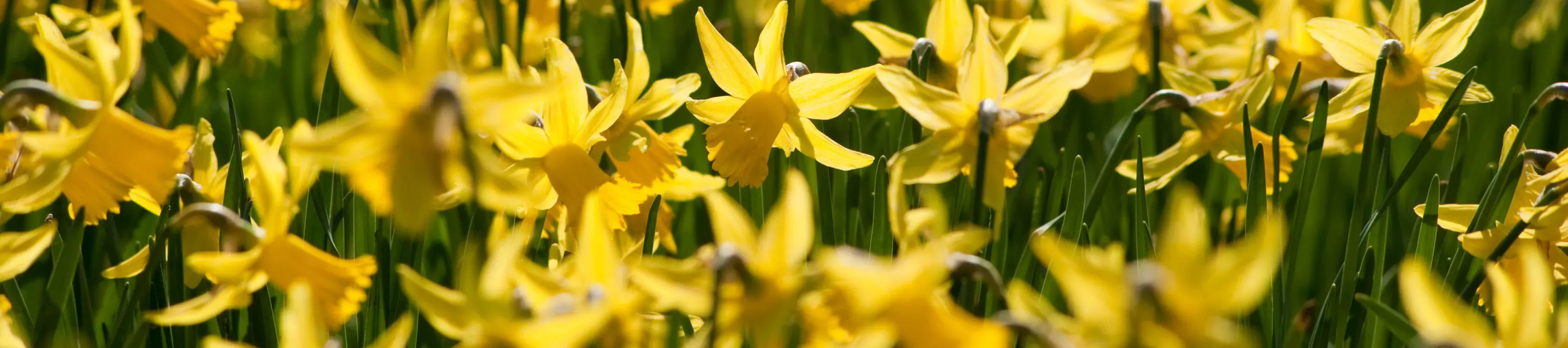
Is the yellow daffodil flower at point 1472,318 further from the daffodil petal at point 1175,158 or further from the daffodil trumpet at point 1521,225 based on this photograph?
the daffodil petal at point 1175,158

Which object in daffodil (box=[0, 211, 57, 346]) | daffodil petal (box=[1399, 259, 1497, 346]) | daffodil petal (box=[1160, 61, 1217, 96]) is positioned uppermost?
daffodil petal (box=[1399, 259, 1497, 346])

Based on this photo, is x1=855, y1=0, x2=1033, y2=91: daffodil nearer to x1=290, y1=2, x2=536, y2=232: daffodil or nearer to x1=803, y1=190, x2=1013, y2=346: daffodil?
x1=803, y1=190, x2=1013, y2=346: daffodil

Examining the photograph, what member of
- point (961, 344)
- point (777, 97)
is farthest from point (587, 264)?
point (777, 97)

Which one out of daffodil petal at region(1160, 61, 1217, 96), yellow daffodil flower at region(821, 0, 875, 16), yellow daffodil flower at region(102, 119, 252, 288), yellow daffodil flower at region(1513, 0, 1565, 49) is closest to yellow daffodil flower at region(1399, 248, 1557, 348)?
daffodil petal at region(1160, 61, 1217, 96)

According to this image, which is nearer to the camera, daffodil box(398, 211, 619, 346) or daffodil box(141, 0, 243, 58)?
daffodil box(398, 211, 619, 346)

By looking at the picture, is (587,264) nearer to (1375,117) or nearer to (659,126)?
(1375,117)

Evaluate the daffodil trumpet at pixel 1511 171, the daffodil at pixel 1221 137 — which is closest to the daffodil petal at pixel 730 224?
the daffodil at pixel 1221 137
